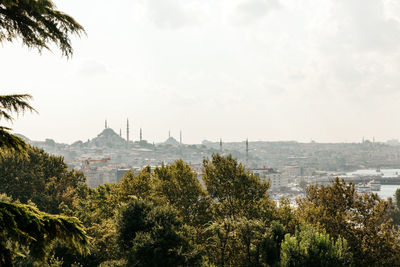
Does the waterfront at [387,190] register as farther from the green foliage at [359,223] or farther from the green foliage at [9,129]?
the green foliage at [9,129]

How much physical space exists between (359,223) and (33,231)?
15.5m

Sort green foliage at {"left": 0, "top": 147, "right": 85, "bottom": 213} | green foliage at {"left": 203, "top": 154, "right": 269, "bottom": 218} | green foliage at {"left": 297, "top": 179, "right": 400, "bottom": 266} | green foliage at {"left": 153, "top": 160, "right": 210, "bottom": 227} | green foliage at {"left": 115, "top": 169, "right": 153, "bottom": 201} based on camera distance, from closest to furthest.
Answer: green foliage at {"left": 297, "top": 179, "right": 400, "bottom": 266} → green foliage at {"left": 203, "top": 154, "right": 269, "bottom": 218} → green foliage at {"left": 153, "top": 160, "right": 210, "bottom": 227} → green foliage at {"left": 115, "top": 169, "right": 153, "bottom": 201} → green foliage at {"left": 0, "top": 147, "right": 85, "bottom": 213}

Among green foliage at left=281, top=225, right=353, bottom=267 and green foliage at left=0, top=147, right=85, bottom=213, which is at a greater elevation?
green foliage at left=0, top=147, right=85, bottom=213

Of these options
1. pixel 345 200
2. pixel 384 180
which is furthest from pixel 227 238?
pixel 384 180

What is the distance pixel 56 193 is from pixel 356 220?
753 inches

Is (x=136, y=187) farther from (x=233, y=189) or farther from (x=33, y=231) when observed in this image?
(x=33, y=231)

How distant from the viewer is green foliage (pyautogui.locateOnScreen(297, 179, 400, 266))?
1500cm

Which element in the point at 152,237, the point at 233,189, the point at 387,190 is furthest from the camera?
the point at 387,190

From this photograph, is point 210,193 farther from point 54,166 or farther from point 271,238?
point 54,166

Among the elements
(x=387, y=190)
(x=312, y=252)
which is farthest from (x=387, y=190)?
(x=312, y=252)

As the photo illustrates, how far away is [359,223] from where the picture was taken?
52.1 ft

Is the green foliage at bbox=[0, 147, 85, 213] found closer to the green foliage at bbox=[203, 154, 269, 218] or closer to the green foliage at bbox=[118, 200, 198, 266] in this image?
the green foliage at bbox=[118, 200, 198, 266]

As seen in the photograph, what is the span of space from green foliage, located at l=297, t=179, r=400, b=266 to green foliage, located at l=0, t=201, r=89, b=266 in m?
13.0

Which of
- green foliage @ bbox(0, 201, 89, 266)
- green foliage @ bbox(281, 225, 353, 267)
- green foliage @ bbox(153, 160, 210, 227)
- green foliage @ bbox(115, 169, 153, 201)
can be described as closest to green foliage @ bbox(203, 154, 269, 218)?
green foliage @ bbox(153, 160, 210, 227)
